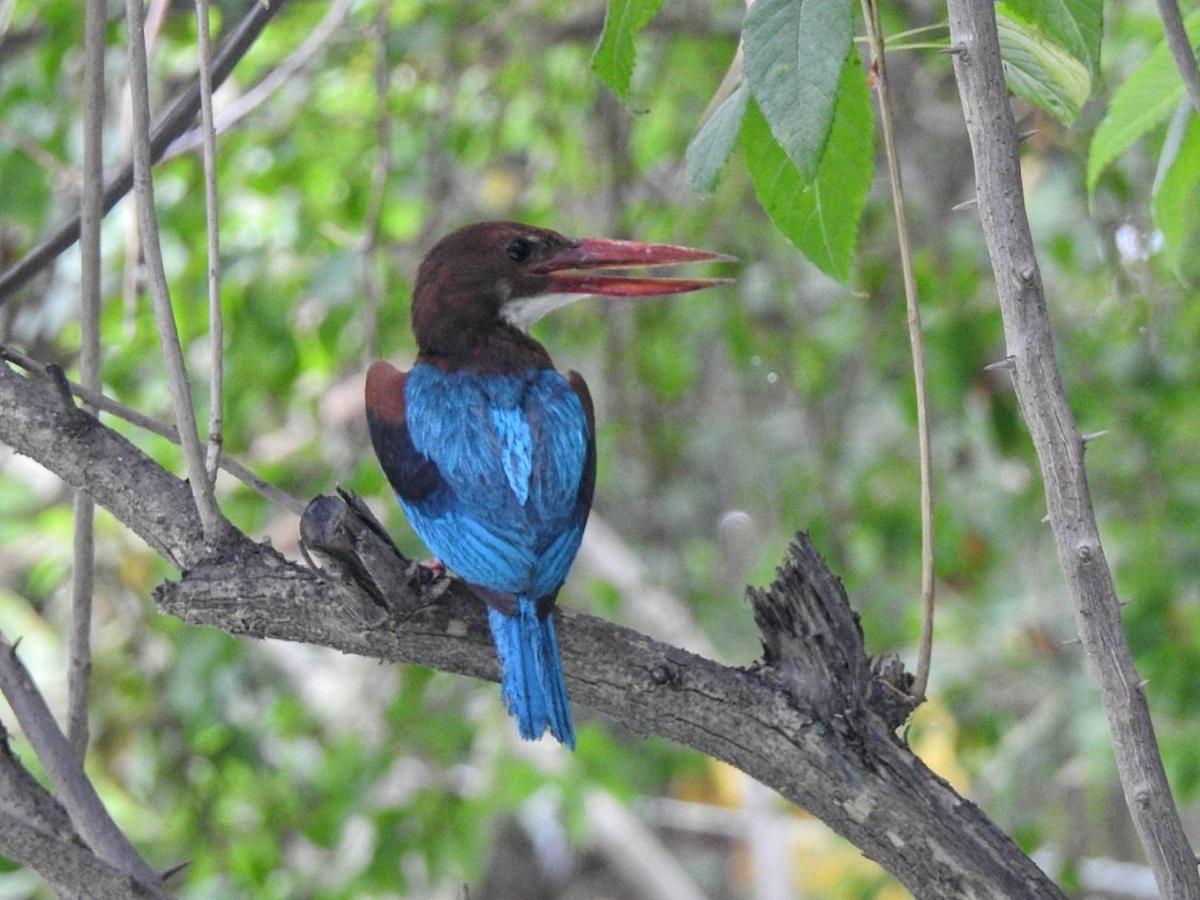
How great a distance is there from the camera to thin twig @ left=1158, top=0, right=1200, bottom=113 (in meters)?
1.46

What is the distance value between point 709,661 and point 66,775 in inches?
32.2

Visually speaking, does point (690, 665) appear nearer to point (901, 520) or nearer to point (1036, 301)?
point (1036, 301)

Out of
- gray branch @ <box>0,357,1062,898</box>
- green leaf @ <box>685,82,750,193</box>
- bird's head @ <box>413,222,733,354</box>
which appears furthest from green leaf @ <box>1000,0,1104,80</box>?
bird's head @ <box>413,222,733,354</box>

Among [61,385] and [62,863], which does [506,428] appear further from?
[62,863]

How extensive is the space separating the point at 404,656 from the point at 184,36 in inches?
105

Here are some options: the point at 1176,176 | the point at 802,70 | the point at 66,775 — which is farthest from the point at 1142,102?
the point at 66,775

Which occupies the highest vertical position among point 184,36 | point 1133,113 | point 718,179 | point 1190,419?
point 1190,419

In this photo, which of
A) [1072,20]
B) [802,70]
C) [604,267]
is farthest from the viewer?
[604,267]

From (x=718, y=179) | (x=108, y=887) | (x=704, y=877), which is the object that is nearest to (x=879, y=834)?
(x=718, y=179)

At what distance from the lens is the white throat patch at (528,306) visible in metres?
2.98

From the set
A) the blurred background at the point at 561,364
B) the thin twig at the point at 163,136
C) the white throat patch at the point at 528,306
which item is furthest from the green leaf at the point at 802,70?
the blurred background at the point at 561,364

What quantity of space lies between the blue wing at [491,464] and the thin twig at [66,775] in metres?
0.61

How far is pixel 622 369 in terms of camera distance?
4996 mm

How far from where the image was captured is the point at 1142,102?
2.04 m
